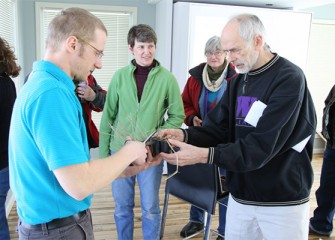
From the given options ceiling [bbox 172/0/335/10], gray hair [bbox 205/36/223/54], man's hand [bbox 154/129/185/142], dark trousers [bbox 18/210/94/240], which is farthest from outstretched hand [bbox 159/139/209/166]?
ceiling [bbox 172/0/335/10]

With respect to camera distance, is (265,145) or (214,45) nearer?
(265,145)

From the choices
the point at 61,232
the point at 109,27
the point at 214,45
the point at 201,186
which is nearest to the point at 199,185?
the point at 201,186

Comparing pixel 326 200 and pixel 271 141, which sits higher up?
pixel 271 141

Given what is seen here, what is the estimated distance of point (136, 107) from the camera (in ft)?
7.50

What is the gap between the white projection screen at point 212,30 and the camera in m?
3.86

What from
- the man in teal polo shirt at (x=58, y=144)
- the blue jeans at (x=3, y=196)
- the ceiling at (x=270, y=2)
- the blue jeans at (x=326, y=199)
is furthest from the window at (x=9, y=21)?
the blue jeans at (x=326, y=199)

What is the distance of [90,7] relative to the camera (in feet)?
13.8

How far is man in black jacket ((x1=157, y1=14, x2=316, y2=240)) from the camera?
1.46 m

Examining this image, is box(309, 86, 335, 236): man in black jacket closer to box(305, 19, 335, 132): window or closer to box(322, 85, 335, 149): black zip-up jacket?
box(322, 85, 335, 149): black zip-up jacket

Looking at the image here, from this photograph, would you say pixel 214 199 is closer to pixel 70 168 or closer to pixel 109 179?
pixel 109 179

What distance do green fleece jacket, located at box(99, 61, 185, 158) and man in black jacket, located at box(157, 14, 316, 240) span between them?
23.3 inches

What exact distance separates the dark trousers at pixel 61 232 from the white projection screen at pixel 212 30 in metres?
2.93

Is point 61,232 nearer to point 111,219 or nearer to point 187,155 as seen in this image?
point 187,155

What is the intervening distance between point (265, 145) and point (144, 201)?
1194 mm
